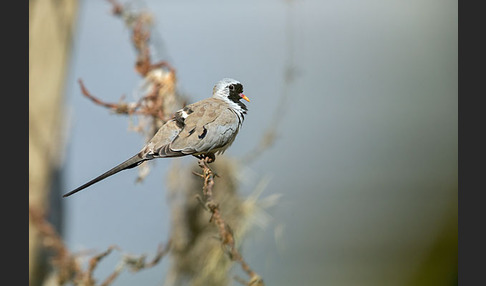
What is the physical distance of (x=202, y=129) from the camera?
3.86ft

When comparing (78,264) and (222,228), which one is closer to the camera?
(222,228)

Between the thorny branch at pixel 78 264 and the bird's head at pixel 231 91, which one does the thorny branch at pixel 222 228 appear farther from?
the thorny branch at pixel 78 264

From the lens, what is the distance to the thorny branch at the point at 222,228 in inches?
43.1

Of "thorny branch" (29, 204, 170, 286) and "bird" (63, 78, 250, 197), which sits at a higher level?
"bird" (63, 78, 250, 197)

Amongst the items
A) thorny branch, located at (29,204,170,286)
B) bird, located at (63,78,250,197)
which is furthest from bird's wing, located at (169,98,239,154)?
thorny branch, located at (29,204,170,286)

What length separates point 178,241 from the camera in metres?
1.98

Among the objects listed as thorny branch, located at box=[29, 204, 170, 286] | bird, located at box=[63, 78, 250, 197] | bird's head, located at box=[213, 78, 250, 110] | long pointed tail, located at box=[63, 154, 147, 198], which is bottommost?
thorny branch, located at box=[29, 204, 170, 286]

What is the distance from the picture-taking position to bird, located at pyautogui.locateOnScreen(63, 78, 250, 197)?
1.15 meters

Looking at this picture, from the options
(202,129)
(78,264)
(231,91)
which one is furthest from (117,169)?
(78,264)

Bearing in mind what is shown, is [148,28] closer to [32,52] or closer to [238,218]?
[238,218]

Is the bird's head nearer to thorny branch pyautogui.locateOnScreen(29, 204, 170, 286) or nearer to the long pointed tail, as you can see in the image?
the long pointed tail

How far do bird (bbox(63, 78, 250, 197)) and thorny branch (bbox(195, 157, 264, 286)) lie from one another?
0.04 metres

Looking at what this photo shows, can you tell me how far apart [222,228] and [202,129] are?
227 millimetres

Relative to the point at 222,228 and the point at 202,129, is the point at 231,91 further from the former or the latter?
the point at 222,228
